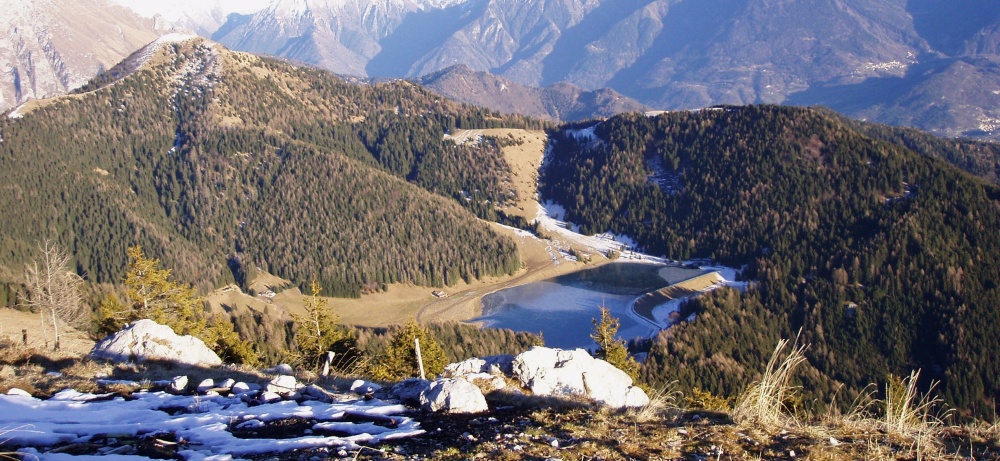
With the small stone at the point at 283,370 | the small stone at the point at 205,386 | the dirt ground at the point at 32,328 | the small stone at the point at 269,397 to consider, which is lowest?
the dirt ground at the point at 32,328

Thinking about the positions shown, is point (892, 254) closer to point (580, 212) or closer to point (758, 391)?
point (580, 212)

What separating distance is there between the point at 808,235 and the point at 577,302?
46.0 m

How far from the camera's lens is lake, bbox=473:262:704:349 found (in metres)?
89.4

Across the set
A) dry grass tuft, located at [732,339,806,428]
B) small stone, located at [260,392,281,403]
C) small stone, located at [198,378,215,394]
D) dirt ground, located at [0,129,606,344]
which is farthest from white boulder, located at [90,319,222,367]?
dirt ground, located at [0,129,606,344]

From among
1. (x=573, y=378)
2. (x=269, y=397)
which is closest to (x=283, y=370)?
(x=269, y=397)

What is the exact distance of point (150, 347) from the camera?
19078 mm

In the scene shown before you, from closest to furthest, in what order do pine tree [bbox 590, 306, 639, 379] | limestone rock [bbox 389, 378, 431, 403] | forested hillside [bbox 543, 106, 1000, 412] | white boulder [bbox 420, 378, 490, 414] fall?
white boulder [bbox 420, 378, 490, 414] < limestone rock [bbox 389, 378, 431, 403] < pine tree [bbox 590, 306, 639, 379] < forested hillside [bbox 543, 106, 1000, 412]

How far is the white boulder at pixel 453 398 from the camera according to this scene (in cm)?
1244

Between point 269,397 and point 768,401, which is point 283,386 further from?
point 768,401

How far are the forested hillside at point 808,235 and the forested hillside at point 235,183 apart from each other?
119 feet

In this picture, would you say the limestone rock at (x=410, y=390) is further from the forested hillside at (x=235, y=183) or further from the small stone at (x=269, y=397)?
the forested hillside at (x=235, y=183)

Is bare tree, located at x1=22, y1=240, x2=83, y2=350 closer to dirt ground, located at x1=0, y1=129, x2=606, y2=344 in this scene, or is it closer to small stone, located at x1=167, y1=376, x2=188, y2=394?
small stone, located at x1=167, y1=376, x2=188, y2=394

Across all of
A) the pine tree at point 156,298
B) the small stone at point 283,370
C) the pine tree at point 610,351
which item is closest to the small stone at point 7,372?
the small stone at point 283,370

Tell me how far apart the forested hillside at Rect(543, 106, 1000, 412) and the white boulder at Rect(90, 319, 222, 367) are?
4611 cm
